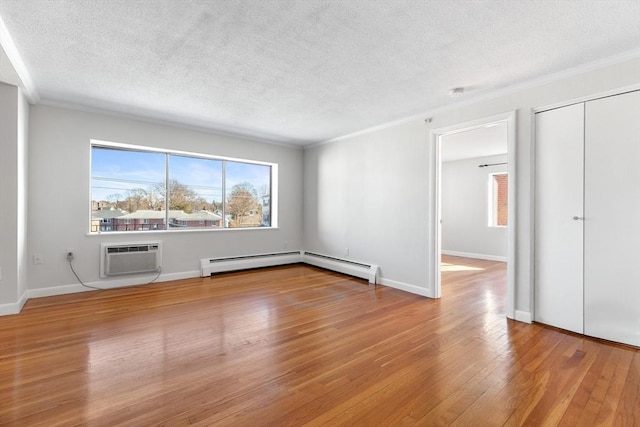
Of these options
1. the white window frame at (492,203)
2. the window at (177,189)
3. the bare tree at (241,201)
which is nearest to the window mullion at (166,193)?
the window at (177,189)

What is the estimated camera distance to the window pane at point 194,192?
4855 millimetres

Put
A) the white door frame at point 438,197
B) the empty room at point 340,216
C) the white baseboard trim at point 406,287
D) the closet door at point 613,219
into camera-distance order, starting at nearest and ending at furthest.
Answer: the empty room at point 340,216 < the closet door at point 613,219 < the white door frame at point 438,197 < the white baseboard trim at point 406,287

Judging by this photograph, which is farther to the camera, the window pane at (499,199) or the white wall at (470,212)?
the window pane at (499,199)

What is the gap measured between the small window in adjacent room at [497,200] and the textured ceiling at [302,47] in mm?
4323

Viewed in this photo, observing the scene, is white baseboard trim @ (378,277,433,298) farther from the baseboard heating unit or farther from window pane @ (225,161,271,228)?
window pane @ (225,161,271,228)

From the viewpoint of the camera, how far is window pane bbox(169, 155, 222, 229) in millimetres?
4855

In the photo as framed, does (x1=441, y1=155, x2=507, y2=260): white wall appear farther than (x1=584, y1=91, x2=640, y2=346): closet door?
Yes

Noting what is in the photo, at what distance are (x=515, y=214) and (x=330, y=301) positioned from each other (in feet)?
7.38

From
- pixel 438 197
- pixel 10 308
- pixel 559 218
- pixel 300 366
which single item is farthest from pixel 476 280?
pixel 10 308

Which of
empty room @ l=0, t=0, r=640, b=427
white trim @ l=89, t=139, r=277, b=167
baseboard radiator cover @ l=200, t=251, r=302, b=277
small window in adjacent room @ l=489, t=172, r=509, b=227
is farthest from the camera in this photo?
small window in adjacent room @ l=489, t=172, r=509, b=227

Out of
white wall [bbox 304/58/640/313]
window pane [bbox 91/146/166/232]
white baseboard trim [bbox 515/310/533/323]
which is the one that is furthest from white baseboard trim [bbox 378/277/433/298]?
window pane [bbox 91/146/166/232]

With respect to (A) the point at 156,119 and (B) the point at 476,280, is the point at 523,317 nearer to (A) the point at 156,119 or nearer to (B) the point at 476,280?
(B) the point at 476,280

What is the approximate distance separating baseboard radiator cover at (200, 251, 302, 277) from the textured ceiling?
102 inches

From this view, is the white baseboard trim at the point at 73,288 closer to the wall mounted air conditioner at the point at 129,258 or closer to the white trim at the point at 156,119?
the wall mounted air conditioner at the point at 129,258
